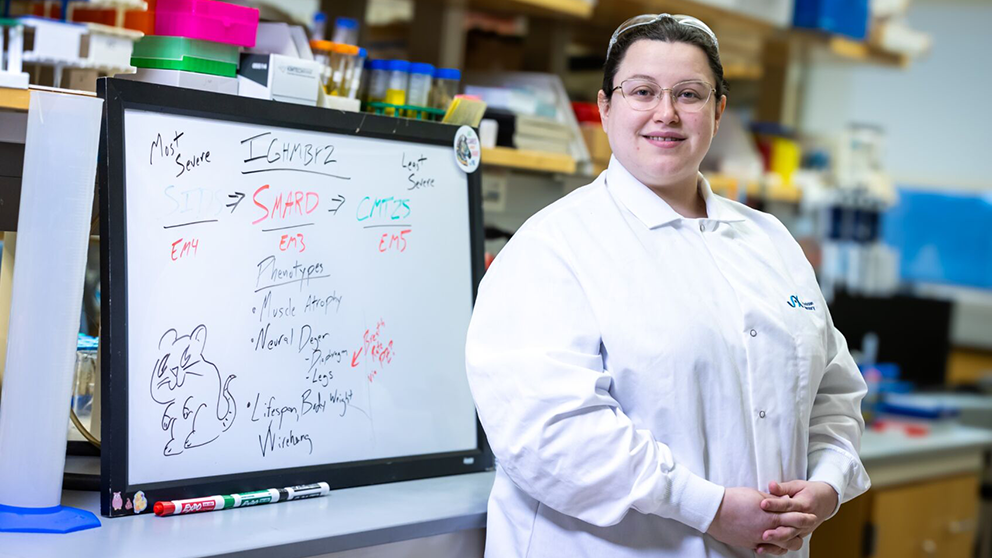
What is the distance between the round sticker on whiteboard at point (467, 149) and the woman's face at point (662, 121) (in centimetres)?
36

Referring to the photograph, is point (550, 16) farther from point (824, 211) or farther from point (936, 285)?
point (936, 285)

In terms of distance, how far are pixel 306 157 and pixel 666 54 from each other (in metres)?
0.56

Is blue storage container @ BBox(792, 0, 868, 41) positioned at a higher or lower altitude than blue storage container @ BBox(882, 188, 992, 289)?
higher

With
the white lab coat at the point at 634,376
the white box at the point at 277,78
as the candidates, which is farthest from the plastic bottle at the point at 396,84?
the white lab coat at the point at 634,376

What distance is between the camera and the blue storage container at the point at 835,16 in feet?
10.6

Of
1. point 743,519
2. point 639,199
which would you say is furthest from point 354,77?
point 743,519

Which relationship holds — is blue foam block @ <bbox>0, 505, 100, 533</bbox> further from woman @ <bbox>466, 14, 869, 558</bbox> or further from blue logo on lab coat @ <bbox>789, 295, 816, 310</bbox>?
blue logo on lab coat @ <bbox>789, 295, 816, 310</bbox>

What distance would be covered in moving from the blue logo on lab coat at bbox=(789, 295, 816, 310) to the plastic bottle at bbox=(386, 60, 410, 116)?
767 millimetres

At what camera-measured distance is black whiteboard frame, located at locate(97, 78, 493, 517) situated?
1.32 metres

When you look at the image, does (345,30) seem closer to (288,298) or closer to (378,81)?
(378,81)

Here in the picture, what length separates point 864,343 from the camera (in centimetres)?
439

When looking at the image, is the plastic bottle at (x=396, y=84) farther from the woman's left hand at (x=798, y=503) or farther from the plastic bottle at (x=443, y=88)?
the woman's left hand at (x=798, y=503)

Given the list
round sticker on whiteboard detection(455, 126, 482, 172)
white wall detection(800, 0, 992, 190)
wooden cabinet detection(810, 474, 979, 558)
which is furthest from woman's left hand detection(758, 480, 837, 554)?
white wall detection(800, 0, 992, 190)

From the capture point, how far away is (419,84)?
73.2 inches
